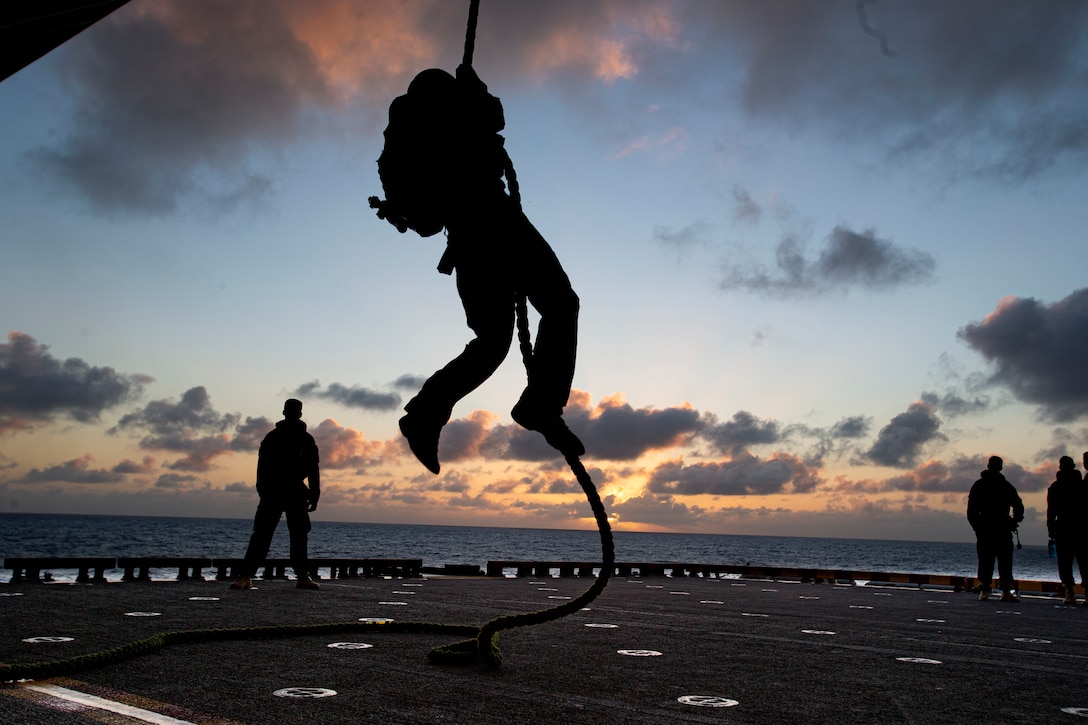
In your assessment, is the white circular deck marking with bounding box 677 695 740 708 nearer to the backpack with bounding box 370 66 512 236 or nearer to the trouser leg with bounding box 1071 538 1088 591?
the backpack with bounding box 370 66 512 236

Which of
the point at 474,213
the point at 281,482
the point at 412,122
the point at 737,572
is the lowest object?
the point at 737,572

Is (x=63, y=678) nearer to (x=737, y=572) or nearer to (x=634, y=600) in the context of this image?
(x=634, y=600)

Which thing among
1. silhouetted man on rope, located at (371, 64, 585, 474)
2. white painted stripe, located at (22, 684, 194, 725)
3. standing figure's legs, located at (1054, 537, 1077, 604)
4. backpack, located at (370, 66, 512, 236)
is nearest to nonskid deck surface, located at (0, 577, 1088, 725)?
white painted stripe, located at (22, 684, 194, 725)

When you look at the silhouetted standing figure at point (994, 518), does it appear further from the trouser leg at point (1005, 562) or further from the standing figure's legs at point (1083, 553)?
the standing figure's legs at point (1083, 553)

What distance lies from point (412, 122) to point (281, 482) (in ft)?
22.5

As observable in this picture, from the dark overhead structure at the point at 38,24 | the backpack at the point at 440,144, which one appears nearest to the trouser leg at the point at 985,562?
the backpack at the point at 440,144

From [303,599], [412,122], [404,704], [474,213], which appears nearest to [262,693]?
[404,704]

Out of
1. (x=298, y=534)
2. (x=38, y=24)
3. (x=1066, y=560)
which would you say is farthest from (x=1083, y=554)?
(x=38, y=24)

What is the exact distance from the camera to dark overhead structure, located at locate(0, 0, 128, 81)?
8094 millimetres

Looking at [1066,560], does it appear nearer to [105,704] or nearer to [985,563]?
[985,563]

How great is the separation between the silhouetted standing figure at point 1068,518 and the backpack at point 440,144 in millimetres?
11453

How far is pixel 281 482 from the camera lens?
9.23 meters

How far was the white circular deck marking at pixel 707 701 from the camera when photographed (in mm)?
2839

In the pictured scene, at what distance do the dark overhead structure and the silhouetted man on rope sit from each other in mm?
6840
